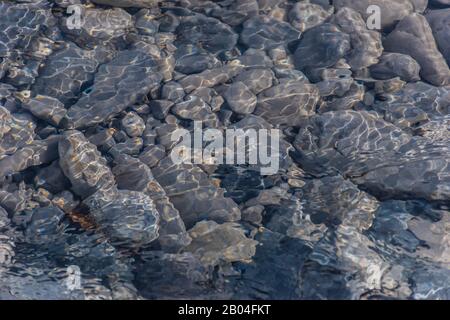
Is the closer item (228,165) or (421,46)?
(228,165)

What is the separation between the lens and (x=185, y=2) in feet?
24.6

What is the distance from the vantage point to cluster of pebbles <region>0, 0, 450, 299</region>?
15.8 ft

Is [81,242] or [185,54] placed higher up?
[185,54]

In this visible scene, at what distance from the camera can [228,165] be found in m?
5.88

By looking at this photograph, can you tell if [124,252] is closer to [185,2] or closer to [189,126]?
[189,126]

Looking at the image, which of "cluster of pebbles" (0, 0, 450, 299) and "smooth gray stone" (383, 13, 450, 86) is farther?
"smooth gray stone" (383, 13, 450, 86)

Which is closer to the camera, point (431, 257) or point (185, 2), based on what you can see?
point (431, 257)

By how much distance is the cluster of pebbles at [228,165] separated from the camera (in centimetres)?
482

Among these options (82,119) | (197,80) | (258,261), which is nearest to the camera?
(258,261)

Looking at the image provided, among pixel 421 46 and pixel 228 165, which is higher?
pixel 421 46

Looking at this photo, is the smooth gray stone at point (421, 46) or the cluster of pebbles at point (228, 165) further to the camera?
the smooth gray stone at point (421, 46)

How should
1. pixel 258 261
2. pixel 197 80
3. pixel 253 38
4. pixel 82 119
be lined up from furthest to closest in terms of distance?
pixel 253 38, pixel 197 80, pixel 82 119, pixel 258 261

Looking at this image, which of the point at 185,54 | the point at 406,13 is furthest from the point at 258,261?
the point at 406,13

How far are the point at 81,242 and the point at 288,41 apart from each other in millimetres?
4078
